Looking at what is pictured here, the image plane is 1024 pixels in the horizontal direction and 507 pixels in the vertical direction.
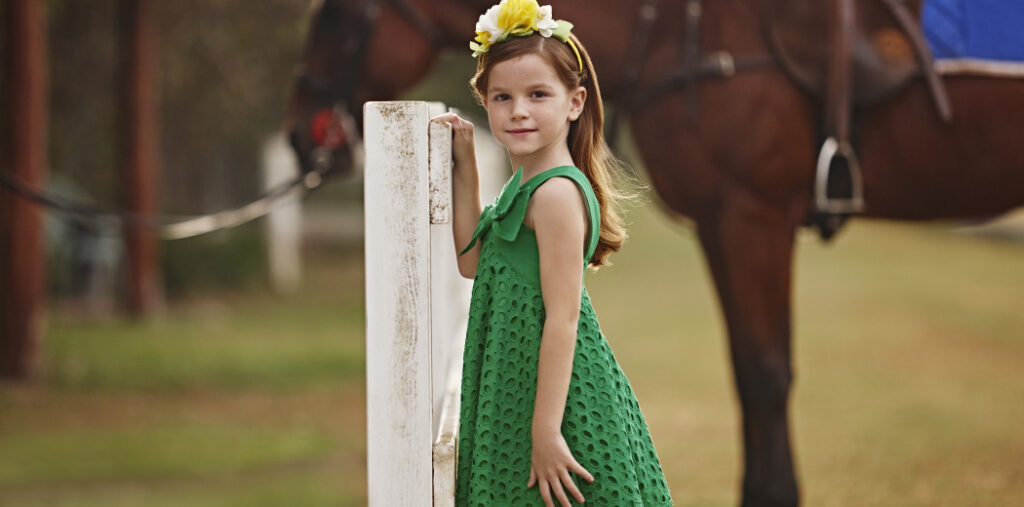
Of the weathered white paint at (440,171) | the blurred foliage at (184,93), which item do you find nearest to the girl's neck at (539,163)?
the weathered white paint at (440,171)

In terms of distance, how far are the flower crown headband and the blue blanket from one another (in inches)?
69.6

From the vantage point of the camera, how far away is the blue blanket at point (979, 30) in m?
3.06

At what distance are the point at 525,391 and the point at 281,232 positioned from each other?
34.6 feet

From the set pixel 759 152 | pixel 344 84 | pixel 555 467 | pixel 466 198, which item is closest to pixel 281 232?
pixel 344 84

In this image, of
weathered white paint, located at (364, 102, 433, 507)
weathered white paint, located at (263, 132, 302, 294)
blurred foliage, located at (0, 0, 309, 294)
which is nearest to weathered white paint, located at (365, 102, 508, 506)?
weathered white paint, located at (364, 102, 433, 507)

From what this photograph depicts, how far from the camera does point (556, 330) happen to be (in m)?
1.68

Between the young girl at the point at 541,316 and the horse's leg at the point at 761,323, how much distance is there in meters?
1.18

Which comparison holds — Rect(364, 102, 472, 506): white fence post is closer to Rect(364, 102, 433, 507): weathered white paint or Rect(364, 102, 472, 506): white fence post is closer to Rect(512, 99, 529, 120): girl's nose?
Rect(364, 102, 433, 507): weathered white paint

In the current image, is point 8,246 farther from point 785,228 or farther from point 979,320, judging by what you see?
point 979,320

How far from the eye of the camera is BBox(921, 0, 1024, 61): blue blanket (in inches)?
120

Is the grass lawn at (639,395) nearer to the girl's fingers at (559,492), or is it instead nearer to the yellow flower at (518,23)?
the girl's fingers at (559,492)

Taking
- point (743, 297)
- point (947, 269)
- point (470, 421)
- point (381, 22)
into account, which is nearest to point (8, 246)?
point (381, 22)

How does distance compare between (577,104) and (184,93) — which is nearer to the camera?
(577,104)

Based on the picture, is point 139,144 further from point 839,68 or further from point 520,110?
point 520,110
